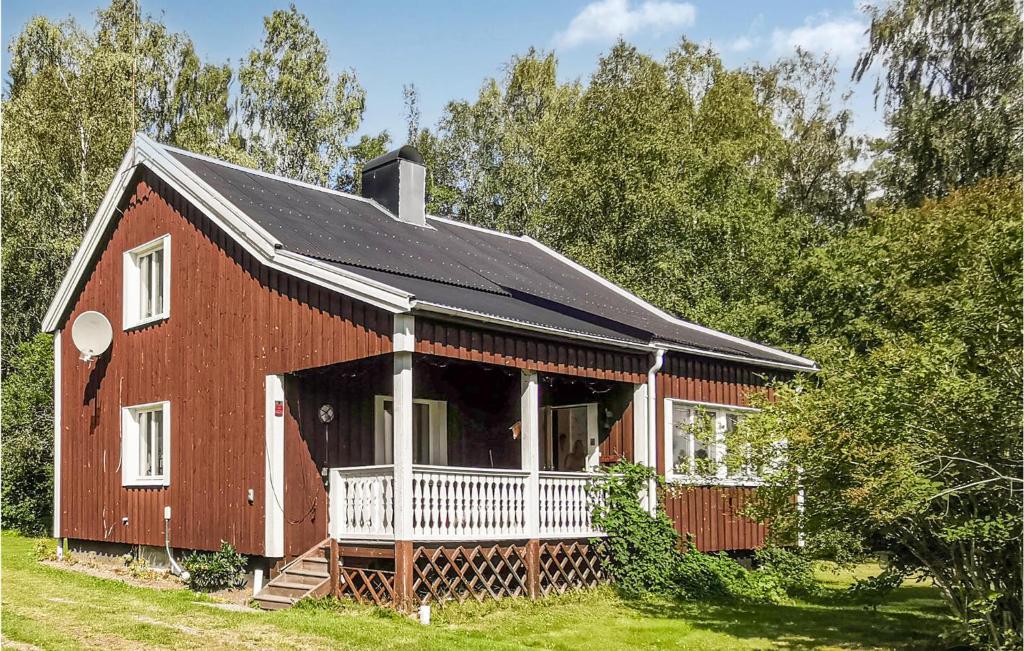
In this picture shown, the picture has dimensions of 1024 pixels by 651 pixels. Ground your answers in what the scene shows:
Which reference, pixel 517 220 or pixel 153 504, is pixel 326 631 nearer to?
pixel 153 504

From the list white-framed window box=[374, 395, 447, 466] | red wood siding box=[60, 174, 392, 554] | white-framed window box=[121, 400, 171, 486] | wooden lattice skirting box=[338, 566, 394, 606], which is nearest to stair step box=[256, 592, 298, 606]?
wooden lattice skirting box=[338, 566, 394, 606]

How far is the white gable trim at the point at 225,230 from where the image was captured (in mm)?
11992

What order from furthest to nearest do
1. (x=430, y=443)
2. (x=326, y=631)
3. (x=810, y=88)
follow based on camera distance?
(x=810, y=88) → (x=430, y=443) → (x=326, y=631)

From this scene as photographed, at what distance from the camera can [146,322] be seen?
1638cm

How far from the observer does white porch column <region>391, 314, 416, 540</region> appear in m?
11.7

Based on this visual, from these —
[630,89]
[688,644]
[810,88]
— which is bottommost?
[688,644]

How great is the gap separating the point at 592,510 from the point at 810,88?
30.7 metres

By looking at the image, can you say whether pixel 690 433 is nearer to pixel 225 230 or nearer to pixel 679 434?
pixel 679 434

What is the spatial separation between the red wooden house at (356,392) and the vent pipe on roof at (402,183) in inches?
1.8

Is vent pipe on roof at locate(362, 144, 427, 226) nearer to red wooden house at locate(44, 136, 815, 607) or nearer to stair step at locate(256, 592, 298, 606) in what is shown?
red wooden house at locate(44, 136, 815, 607)

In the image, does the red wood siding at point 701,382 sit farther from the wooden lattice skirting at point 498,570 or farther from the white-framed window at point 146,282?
the white-framed window at point 146,282

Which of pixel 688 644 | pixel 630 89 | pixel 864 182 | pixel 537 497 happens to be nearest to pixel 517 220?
pixel 630 89

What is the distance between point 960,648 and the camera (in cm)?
1062

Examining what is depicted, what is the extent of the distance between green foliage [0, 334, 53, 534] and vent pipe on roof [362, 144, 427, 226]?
1058 centimetres
